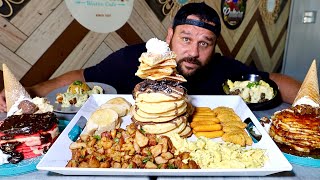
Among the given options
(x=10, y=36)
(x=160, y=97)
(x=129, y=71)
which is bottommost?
(x=129, y=71)

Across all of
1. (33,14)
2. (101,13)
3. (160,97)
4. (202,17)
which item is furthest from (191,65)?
(33,14)

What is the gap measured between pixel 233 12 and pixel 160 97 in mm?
3856

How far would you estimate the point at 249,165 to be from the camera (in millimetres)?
1294

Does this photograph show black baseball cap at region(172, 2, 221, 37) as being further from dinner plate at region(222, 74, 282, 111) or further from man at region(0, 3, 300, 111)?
dinner plate at region(222, 74, 282, 111)

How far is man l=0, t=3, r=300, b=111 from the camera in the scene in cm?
239

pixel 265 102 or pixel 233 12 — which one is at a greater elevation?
pixel 265 102

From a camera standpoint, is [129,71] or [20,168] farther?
[129,71]

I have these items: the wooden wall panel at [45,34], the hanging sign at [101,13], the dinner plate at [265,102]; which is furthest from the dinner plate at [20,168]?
the hanging sign at [101,13]

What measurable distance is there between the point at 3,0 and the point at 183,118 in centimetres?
206

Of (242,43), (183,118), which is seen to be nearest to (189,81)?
(183,118)

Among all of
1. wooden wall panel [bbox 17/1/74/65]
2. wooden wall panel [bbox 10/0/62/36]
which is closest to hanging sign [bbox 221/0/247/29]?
wooden wall panel [bbox 17/1/74/65]

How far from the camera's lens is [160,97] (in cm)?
153

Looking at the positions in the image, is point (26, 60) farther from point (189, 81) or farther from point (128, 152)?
point (128, 152)

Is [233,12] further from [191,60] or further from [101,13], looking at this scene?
[191,60]
